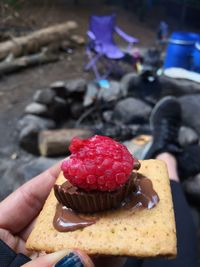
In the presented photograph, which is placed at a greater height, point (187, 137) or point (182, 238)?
point (182, 238)

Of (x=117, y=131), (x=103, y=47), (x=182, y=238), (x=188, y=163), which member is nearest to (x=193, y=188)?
(x=188, y=163)

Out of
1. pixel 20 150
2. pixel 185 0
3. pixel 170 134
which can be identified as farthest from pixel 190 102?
pixel 185 0

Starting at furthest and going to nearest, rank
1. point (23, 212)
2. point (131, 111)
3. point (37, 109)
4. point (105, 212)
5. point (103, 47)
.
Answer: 1. point (103, 47)
2. point (37, 109)
3. point (131, 111)
4. point (23, 212)
5. point (105, 212)

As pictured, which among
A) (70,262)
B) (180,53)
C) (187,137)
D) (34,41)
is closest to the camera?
(70,262)

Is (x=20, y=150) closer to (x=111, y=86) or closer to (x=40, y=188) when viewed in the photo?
(x=111, y=86)

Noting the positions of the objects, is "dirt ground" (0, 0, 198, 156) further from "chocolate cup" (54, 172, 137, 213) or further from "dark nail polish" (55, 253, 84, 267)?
"dark nail polish" (55, 253, 84, 267)

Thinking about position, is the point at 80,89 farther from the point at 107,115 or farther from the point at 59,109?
the point at 107,115

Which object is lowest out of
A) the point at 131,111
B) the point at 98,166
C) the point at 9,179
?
the point at 9,179
